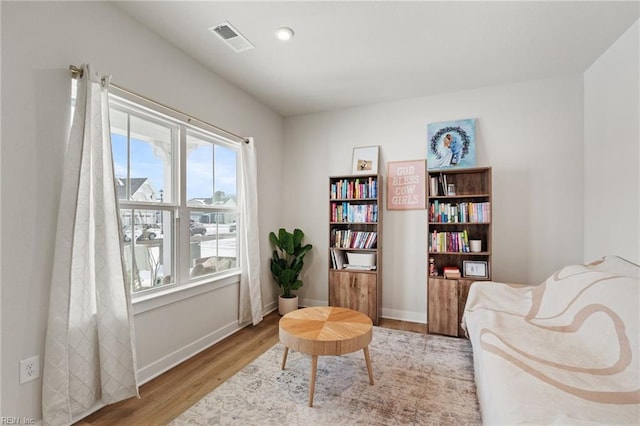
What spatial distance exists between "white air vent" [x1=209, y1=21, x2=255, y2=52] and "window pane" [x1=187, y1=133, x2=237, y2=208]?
87 cm

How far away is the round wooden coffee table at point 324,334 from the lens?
6.09 feet

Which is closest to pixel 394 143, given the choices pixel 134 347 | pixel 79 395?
pixel 134 347

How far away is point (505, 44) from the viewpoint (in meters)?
2.41

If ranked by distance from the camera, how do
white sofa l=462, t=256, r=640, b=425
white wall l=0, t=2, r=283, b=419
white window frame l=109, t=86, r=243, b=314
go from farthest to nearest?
1. white window frame l=109, t=86, r=243, b=314
2. white wall l=0, t=2, r=283, b=419
3. white sofa l=462, t=256, r=640, b=425

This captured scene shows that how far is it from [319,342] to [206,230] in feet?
5.41

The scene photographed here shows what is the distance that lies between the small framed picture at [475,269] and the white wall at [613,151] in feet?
2.95

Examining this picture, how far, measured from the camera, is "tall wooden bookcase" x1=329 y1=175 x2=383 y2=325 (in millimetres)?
3357

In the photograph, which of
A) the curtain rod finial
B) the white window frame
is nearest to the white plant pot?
the white window frame

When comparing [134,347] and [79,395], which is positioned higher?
[134,347]

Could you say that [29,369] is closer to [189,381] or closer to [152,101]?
[189,381]

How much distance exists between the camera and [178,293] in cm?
244

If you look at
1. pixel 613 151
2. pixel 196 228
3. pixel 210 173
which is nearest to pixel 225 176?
pixel 210 173

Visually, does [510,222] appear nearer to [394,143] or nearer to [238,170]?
[394,143]

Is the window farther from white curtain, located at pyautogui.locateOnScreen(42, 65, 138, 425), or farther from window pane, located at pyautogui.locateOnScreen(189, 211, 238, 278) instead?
white curtain, located at pyautogui.locateOnScreen(42, 65, 138, 425)
